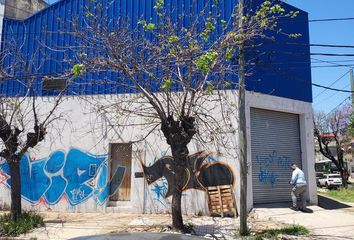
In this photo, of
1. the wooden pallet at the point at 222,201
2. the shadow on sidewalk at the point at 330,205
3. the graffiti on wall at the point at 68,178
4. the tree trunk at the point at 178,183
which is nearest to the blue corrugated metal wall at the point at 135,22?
the graffiti on wall at the point at 68,178

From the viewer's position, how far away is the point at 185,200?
47.7 feet

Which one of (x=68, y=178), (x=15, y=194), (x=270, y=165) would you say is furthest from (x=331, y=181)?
(x=15, y=194)

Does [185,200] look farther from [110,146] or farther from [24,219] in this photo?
[24,219]

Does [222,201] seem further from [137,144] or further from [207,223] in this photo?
[137,144]

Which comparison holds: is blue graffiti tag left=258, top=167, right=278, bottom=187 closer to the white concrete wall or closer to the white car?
the white concrete wall

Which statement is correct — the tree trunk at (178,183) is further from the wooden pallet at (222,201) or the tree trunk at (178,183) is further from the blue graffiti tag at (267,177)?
the blue graffiti tag at (267,177)

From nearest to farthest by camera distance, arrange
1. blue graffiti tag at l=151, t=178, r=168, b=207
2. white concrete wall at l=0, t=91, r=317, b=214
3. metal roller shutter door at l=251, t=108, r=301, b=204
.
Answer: white concrete wall at l=0, t=91, r=317, b=214 < blue graffiti tag at l=151, t=178, r=168, b=207 < metal roller shutter door at l=251, t=108, r=301, b=204

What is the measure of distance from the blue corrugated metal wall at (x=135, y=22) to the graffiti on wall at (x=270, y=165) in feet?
7.86

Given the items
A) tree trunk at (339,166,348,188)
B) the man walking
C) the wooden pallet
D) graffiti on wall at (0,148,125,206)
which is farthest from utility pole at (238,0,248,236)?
tree trunk at (339,166,348,188)

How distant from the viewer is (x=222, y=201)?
14.2 m

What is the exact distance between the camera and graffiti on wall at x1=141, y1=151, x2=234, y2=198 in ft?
47.3

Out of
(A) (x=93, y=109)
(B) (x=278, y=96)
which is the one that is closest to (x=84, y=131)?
(A) (x=93, y=109)

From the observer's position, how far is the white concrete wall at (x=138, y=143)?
14508mm

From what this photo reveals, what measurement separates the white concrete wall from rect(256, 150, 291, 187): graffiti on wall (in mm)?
820
